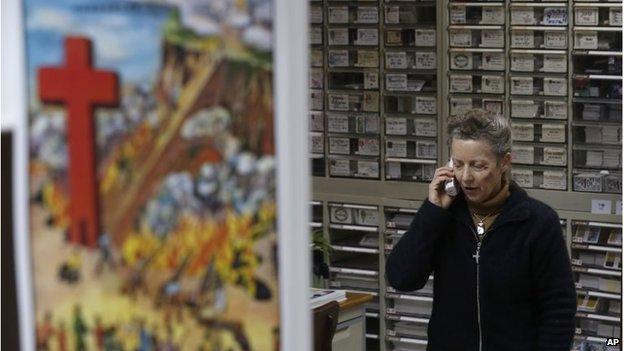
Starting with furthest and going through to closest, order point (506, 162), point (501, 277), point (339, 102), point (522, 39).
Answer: point (339, 102) → point (522, 39) → point (506, 162) → point (501, 277)

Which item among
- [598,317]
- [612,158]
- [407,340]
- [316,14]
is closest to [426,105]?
[316,14]

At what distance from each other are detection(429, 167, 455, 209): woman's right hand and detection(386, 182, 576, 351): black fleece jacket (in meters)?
0.02

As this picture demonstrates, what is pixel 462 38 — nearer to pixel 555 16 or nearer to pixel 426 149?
pixel 555 16

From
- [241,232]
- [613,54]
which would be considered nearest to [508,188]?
[241,232]

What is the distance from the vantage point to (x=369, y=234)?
23.3ft

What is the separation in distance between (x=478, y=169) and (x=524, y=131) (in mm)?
2956

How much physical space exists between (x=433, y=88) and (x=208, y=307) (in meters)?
4.65

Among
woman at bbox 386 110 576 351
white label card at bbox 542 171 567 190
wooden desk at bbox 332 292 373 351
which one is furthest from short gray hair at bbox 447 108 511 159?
white label card at bbox 542 171 567 190

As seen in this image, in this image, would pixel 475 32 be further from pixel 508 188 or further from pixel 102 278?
pixel 102 278

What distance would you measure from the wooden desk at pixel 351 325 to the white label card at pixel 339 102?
48.3 inches

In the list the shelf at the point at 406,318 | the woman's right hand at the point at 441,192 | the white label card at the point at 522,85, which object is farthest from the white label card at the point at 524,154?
the woman's right hand at the point at 441,192

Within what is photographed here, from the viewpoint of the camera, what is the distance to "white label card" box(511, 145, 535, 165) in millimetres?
6500

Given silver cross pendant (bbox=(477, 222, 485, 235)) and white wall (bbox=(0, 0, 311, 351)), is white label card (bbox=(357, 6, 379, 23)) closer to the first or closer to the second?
silver cross pendant (bbox=(477, 222, 485, 235))

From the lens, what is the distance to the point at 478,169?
3.62m
